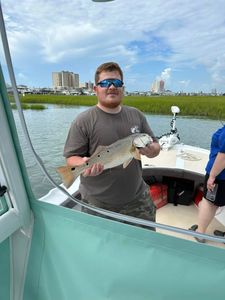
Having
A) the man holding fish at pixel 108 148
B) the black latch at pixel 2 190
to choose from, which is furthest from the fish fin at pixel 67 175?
the black latch at pixel 2 190

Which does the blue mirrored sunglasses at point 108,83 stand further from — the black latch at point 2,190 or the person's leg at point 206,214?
the person's leg at point 206,214

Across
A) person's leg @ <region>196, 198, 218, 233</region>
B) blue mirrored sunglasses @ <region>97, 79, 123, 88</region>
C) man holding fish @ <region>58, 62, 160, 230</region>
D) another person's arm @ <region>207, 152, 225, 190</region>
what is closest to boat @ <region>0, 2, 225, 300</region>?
man holding fish @ <region>58, 62, 160, 230</region>

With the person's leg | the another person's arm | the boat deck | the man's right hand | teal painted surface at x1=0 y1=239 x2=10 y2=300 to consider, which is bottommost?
the boat deck

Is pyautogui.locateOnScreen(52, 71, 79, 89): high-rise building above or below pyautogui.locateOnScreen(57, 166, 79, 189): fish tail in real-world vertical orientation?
above

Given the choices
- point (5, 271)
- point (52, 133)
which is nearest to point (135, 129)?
point (5, 271)

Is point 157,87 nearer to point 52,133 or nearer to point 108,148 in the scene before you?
point 108,148

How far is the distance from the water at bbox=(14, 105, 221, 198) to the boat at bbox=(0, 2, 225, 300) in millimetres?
58

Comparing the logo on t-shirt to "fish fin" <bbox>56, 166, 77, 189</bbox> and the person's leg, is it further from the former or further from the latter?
the person's leg

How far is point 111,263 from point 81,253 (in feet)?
0.47

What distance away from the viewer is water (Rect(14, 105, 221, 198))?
126 cm

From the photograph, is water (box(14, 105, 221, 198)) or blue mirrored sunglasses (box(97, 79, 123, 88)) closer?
water (box(14, 105, 221, 198))

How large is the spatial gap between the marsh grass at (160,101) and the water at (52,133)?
0.08 meters

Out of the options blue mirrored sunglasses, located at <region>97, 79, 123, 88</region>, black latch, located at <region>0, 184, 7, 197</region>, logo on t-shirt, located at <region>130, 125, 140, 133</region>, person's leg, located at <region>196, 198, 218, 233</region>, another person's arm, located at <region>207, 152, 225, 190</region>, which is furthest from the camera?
person's leg, located at <region>196, 198, 218, 233</region>

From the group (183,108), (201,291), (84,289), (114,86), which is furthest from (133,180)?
(183,108)
